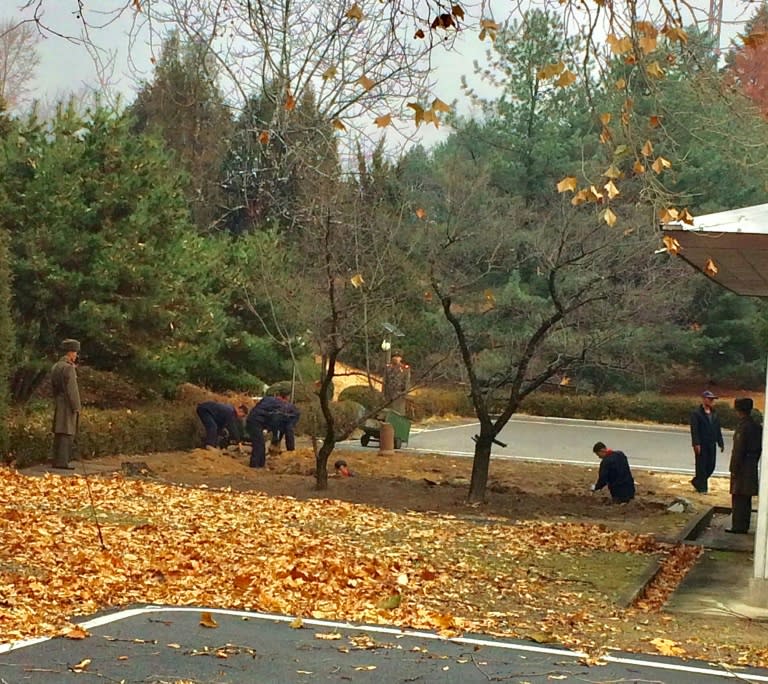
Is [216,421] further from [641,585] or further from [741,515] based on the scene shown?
[641,585]

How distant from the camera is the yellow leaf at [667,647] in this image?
23.1ft

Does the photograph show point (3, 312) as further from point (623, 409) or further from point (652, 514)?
point (623, 409)

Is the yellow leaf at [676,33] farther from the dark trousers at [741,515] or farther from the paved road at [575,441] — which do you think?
the paved road at [575,441]

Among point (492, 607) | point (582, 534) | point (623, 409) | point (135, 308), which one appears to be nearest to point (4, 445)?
point (135, 308)

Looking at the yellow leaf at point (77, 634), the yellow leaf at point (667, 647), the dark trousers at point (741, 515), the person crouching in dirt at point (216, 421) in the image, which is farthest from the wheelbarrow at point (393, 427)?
the yellow leaf at point (77, 634)

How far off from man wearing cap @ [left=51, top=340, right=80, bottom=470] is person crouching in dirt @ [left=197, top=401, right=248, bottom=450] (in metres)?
4.93

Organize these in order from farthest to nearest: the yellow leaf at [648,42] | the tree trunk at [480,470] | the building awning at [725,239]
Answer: the tree trunk at [480,470] < the building awning at [725,239] < the yellow leaf at [648,42]

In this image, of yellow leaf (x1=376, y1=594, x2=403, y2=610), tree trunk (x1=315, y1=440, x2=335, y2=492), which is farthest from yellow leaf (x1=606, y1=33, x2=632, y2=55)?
tree trunk (x1=315, y1=440, x2=335, y2=492)

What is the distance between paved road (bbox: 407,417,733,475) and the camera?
82.0 feet

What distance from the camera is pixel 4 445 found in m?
16.1

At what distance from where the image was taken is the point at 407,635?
7.10 meters

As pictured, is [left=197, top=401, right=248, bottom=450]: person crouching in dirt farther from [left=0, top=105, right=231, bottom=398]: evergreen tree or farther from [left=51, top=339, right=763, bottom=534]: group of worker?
[left=0, top=105, right=231, bottom=398]: evergreen tree

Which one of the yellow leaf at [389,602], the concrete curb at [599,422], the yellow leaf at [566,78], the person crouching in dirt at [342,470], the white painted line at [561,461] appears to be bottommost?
the yellow leaf at [389,602]

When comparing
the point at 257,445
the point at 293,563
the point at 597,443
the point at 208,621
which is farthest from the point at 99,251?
the point at 208,621
